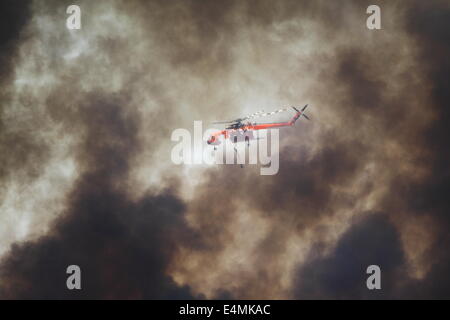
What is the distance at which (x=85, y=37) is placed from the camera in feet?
205

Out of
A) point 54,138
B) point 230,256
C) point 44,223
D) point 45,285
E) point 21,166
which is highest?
point 54,138

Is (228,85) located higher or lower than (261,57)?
lower

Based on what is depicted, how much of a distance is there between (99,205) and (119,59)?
1224 inches
